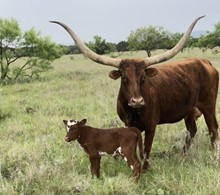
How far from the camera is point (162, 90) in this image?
6.04 m

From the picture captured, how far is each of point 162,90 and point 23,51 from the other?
20803 mm

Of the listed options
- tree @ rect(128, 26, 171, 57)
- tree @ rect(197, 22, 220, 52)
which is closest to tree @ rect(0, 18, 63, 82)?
tree @ rect(197, 22, 220, 52)

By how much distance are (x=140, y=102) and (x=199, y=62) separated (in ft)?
7.65

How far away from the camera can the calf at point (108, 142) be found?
4.98 metres

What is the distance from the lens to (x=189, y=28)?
18.6 ft

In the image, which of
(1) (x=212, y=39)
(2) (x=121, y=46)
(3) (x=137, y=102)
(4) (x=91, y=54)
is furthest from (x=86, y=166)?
(2) (x=121, y=46)

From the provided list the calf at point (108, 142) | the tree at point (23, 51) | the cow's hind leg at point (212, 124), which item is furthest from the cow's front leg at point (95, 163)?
the tree at point (23, 51)

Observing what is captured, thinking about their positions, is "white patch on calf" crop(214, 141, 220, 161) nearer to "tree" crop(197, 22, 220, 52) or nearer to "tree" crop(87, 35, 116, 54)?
"tree" crop(197, 22, 220, 52)

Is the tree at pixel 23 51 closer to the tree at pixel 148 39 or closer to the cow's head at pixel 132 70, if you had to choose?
the cow's head at pixel 132 70

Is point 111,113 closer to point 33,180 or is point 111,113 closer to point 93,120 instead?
point 93,120

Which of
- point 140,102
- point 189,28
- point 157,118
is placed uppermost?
point 189,28

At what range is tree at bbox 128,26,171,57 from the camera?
59781 millimetres

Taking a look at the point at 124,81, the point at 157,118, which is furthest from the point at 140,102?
the point at 157,118

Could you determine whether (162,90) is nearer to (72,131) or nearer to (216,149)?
(216,149)
